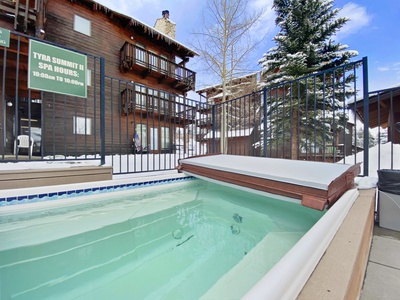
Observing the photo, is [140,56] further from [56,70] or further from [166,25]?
[56,70]

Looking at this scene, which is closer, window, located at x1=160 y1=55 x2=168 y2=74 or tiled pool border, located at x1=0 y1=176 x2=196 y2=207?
tiled pool border, located at x1=0 y1=176 x2=196 y2=207

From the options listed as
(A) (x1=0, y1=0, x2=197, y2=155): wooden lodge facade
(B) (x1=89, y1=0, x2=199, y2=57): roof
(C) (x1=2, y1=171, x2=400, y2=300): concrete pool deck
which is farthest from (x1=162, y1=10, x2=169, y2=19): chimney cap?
(C) (x1=2, y1=171, x2=400, y2=300): concrete pool deck

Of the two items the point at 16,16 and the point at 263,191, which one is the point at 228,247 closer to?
the point at 263,191

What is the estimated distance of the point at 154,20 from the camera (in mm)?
12438

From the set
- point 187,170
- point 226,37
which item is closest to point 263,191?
point 187,170

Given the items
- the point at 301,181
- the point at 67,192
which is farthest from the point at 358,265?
the point at 67,192

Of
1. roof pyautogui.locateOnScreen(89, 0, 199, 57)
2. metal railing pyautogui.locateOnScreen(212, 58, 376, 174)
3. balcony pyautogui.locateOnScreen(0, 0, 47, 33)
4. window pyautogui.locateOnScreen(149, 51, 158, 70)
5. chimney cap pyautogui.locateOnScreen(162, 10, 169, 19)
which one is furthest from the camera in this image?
chimney cap pyautogui.locateOnScreen(162, 10, 169, 19)

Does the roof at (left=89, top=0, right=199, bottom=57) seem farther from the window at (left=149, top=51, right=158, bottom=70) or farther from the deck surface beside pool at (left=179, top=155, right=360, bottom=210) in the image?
the deck surface beside pool at (left=179, top=155, right=360, bottom=210)

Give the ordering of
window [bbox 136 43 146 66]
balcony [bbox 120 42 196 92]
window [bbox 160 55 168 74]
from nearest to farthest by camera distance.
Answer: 1. balcony [bbox 120 42 196 92]
2. window [bbox 136 43 146 66]
3. window [bbox 160 55 168 74]

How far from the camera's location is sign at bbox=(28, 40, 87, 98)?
1.94 metres

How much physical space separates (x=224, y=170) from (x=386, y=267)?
1.34 meters

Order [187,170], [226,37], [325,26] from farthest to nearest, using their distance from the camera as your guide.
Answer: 1. [226,37]
2. [325,26]
3. [187,170]

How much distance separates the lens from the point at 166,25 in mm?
11867

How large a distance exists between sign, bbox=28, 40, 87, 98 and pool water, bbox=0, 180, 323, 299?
1.23 m
